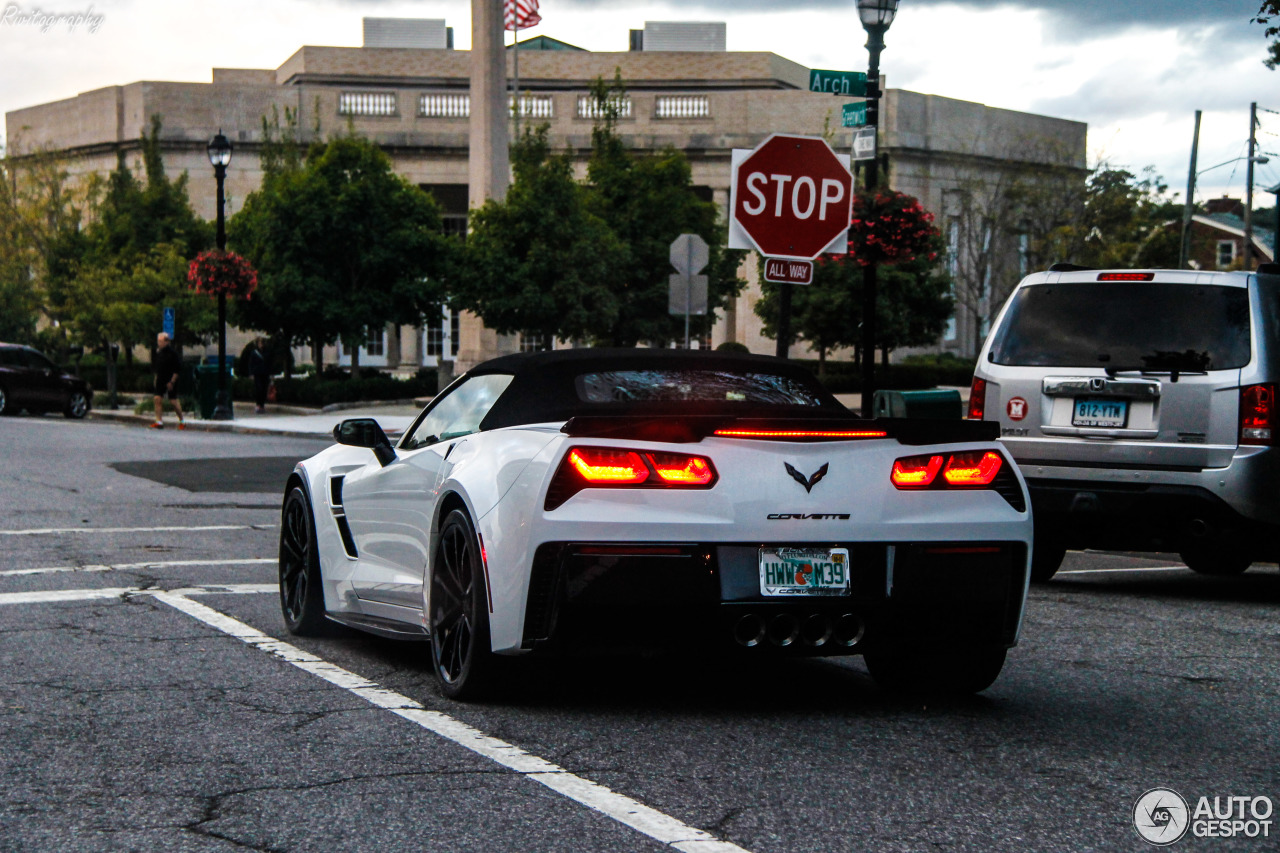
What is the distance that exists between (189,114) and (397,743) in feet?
207

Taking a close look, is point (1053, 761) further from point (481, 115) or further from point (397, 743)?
point (481, 115)

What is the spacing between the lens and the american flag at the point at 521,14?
55656mm

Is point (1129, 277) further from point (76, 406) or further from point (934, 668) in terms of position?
point (76, 406)

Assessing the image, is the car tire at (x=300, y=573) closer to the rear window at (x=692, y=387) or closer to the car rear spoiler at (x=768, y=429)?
the rear window at (x=692, y=387)

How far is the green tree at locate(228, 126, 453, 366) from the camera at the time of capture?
4056 cm

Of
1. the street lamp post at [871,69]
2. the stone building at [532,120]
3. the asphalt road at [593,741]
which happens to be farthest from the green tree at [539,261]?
the asphalt road at [593,741]

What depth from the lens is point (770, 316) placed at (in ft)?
173

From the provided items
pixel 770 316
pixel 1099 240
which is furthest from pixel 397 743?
pixel 1099 240

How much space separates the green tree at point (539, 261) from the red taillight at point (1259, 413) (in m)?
29.2

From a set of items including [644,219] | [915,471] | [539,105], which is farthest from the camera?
[539,105]

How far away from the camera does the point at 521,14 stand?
55.9 m

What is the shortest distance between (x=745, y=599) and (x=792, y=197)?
31.7 feet

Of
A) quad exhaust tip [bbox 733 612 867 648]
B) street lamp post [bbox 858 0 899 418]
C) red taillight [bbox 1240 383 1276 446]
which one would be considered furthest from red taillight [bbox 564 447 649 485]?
street lamp post [bbox 858 0 899 418]

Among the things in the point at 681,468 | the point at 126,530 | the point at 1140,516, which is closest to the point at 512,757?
the point at 681,468
